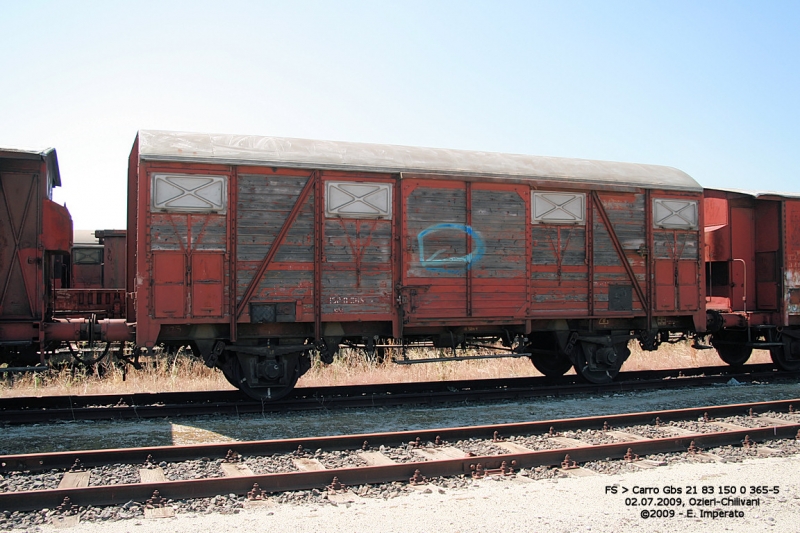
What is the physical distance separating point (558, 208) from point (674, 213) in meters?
2.47

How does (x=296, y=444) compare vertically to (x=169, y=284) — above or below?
below

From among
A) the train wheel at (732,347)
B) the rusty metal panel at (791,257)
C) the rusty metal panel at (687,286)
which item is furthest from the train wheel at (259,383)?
the rusty metal panel at (791,257)

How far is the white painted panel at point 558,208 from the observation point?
10.7 metres

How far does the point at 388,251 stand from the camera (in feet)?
32.4

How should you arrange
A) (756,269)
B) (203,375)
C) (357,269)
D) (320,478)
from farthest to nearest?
(756,269), (203,375), (357,269), (320,478)

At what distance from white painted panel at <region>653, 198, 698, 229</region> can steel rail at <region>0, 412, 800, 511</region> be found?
5292 millimetres

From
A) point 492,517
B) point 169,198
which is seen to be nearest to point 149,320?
point 169,198

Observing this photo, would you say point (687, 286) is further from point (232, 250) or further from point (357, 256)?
point (232, 250)

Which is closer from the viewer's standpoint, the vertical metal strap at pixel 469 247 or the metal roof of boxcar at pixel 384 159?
the metal roof of boxcar at pixel 384 159

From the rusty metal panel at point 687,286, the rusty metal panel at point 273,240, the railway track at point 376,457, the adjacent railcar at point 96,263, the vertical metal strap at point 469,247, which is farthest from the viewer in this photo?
the adjacent railcar at point 96,263

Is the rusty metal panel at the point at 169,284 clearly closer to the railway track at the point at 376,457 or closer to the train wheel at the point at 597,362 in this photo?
the railway track at the point at 376,457

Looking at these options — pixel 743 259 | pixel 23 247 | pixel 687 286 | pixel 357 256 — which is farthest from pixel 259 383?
pixel 743 259

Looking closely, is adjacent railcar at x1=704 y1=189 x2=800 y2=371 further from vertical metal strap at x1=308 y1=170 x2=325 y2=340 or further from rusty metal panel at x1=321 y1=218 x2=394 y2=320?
vertical metal strap at x1=308 y1=170 x2=325 y2=340

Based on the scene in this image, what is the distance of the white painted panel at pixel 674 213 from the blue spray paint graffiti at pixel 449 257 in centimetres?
357
